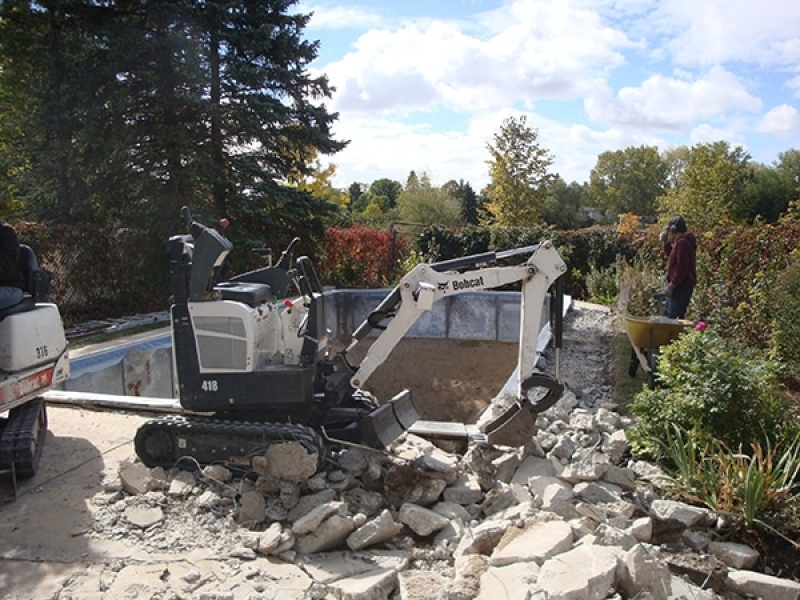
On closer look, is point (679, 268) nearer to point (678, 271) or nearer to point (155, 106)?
point (678, 271)

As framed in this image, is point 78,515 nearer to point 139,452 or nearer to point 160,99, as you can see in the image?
point 139,452

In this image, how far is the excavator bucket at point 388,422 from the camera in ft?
17.4

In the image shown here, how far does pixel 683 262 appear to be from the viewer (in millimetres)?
8328

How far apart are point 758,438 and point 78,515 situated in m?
5.00

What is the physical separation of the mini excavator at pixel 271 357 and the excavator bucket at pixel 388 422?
10 mm

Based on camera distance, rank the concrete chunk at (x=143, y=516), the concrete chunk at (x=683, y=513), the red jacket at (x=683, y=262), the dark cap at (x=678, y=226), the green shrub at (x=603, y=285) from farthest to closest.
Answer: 1. the green shrub at (x=603, y=285)
2. the dark cap at (x=678, y=226)
3. the red jacket at (x=683, y=262)
4. the concrete chunk at (x=143, y=516)
5. the concrete chunk at (x=683, y=513)

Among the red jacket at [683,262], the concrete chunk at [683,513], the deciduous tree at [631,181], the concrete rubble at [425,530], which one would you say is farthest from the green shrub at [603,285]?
the deciduous tree at [631,181]

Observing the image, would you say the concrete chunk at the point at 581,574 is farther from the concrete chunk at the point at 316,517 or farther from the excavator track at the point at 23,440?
the excavator track at the point at 23,440

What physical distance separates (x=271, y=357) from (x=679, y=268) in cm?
541

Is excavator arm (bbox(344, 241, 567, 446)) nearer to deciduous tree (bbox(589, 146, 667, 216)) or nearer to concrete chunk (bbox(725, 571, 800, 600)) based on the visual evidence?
concrete chunk (bbox(725, 571, 800, 600))

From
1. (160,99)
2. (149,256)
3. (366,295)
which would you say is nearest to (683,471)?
(366,295)

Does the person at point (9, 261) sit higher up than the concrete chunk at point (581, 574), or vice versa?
the person at point (9, 261)

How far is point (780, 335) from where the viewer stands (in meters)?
7.21

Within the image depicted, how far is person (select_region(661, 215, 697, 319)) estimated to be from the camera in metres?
8.34
